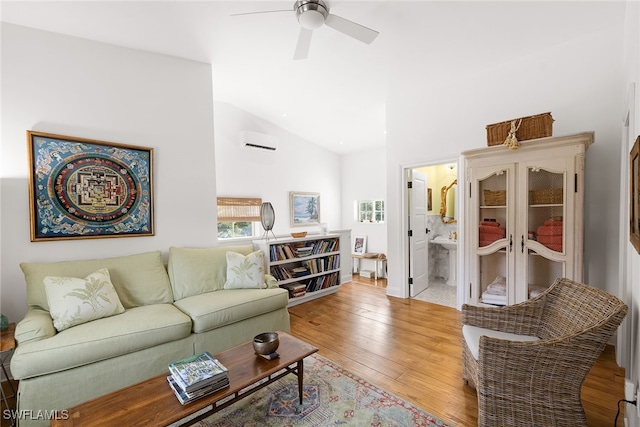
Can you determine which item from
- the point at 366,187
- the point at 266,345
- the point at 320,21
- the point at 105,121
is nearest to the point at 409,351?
the point at 266,345

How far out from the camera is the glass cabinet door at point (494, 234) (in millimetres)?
2768

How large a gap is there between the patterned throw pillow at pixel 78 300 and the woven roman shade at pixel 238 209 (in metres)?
2.40

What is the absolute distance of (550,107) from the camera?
2.84 meters

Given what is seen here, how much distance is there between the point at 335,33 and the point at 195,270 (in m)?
2.68

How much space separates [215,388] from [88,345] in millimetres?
1020

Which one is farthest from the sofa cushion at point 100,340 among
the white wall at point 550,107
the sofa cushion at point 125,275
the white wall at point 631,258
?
the white wall at point 550,107

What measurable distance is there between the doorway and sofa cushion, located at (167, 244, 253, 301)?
260cm

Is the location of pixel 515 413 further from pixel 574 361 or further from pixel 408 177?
pixel 408 177

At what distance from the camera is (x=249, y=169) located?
16.1 ft

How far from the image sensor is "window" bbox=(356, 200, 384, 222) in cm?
584

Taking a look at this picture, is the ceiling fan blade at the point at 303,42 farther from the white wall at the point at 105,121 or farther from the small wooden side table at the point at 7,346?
the small wooden side table at the point at 7,346

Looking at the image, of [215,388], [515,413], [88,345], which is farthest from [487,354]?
[88,345]

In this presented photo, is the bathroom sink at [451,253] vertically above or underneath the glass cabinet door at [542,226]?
underneath

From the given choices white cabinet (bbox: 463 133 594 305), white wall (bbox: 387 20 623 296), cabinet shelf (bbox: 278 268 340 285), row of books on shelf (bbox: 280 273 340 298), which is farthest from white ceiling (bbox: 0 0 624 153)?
row of books on shelf (bbox: 280 273 340 298)
